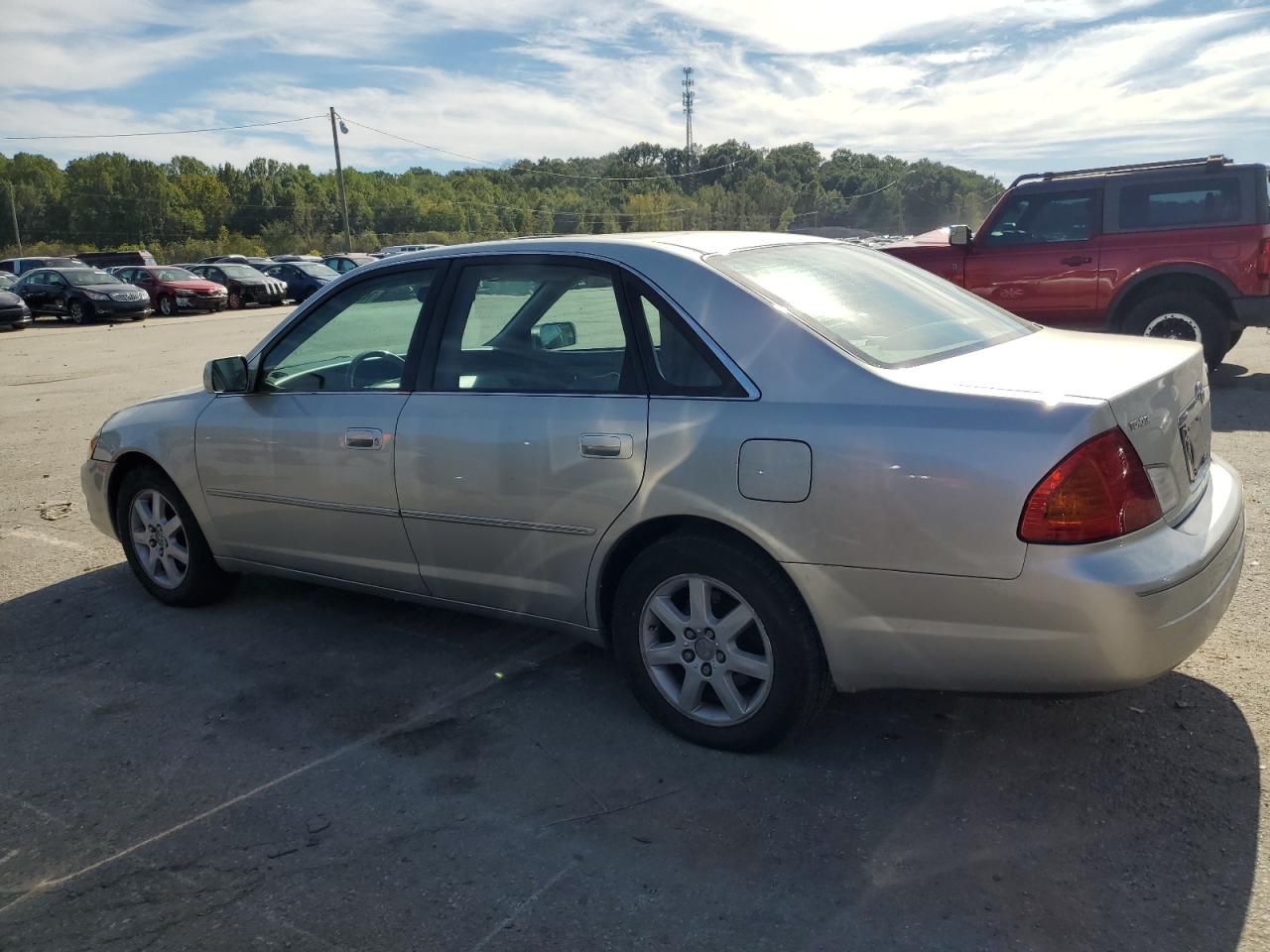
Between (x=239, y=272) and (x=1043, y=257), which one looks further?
(x=239, y=272)

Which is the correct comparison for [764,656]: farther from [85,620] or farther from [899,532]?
[85,620]

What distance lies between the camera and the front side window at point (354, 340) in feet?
13.6

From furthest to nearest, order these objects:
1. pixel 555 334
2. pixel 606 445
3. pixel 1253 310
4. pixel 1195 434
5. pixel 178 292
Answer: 1. pixel 178 292
2. pixel 1253 310
3. pixel 555 334
4. pixel 606 445
5. pixel 1195 434

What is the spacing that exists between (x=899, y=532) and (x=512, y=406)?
57.3 inches

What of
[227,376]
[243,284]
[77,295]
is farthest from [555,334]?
[243,284]

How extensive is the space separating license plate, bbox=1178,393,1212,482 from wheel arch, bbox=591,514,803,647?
1.23m

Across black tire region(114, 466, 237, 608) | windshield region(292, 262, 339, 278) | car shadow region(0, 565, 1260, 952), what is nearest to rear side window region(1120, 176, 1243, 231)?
car shadow region(0, 565, 1260, 952)

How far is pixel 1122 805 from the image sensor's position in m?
2.94

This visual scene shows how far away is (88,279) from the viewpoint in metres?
27.8

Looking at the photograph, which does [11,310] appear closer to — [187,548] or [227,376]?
[187,548]

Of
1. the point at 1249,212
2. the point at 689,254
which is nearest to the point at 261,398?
the point at 689,254

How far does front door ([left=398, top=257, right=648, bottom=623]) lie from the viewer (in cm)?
345

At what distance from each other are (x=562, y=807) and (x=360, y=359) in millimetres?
2159

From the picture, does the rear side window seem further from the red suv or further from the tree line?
the tree line
